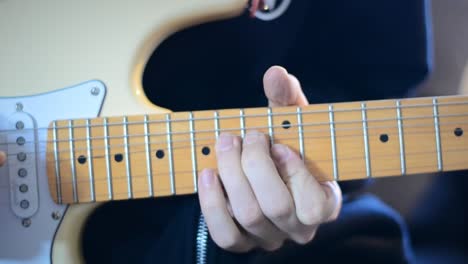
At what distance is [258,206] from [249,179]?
4 centimetres

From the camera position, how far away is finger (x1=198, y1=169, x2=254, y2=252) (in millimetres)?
532

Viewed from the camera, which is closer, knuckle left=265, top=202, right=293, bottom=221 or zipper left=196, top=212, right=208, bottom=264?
knuckle left=265, top=202, right=293, bottom=221

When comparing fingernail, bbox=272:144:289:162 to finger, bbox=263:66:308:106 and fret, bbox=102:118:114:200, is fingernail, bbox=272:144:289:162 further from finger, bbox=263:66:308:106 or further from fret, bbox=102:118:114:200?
fret, bbox=102:118:114:200

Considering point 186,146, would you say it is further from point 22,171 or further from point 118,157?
point 22,171

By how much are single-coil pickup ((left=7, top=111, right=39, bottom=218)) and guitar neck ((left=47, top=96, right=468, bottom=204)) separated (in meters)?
0.02

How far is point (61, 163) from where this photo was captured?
553mm

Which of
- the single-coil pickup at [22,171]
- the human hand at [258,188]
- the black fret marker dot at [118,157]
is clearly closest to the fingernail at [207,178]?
the human hand at [258,188]

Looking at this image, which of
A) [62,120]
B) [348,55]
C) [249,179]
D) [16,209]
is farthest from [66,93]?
[348,55]

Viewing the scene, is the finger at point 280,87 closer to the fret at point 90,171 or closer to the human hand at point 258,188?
the human hand at point 258,188

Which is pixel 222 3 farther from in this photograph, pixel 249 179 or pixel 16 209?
pixel 16 209

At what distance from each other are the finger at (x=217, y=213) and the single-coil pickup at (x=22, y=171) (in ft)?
0.67

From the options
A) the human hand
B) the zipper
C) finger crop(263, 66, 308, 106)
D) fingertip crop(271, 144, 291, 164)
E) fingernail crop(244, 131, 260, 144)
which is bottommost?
the zipper

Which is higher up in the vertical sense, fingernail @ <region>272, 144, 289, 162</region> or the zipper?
fingernail @ <region>272, 144, 289, 162</region>

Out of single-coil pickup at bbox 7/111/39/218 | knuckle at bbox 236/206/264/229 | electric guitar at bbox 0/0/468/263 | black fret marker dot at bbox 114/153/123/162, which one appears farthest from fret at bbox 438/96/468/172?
single-coil pickup at bbox 7/111/39/218
